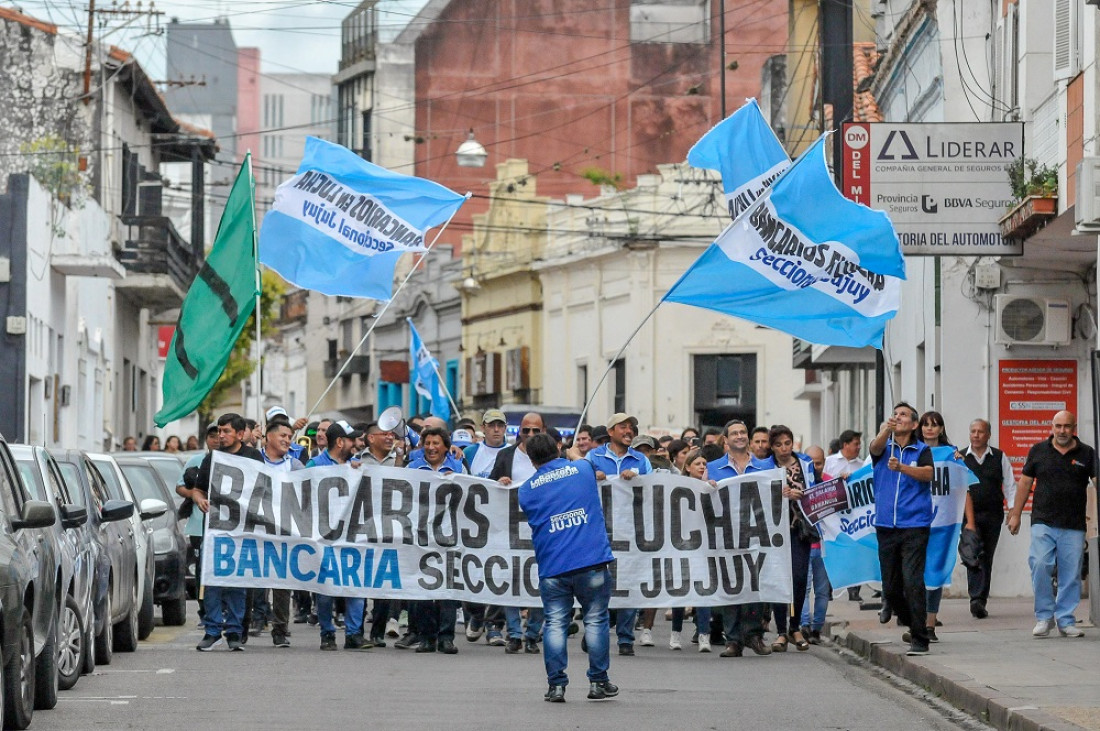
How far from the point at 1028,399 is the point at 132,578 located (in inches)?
436

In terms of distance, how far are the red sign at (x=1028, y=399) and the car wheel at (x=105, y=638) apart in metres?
11.6

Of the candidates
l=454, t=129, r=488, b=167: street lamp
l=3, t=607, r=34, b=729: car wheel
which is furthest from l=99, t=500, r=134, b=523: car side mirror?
l=454, t=129, r=488, b=167: street lamp

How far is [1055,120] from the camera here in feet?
65.5

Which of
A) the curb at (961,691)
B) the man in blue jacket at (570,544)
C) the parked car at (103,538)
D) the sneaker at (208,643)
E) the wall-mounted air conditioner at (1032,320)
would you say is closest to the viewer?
the curb at (961,691)

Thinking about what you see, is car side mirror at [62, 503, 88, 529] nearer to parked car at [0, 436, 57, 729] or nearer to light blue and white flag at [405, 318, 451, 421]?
parked car at [0, 436, 57, 729]

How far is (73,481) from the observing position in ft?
51.8

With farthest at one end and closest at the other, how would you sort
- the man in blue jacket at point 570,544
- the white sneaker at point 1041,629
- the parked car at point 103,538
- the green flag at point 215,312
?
1. the green flag at point 215,312
2. the white sneaker at point 1041,629
3. the parked car at point 103,538
4. the man in blue jacket at point 570,544

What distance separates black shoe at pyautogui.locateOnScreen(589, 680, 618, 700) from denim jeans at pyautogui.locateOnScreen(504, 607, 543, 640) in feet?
12.6

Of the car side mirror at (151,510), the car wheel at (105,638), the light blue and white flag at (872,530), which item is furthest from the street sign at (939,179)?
the car wheel at (105,638)

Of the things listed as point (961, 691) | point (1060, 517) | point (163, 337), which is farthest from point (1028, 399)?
point (163, 337)

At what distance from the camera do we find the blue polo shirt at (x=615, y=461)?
17656 mm

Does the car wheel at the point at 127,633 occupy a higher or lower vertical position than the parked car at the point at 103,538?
lower

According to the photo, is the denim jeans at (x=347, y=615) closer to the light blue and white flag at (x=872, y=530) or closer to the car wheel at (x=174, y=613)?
the car wheel at (x=174, y=613)

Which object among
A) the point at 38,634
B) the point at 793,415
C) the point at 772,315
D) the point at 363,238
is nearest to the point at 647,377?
the point at 793,415
